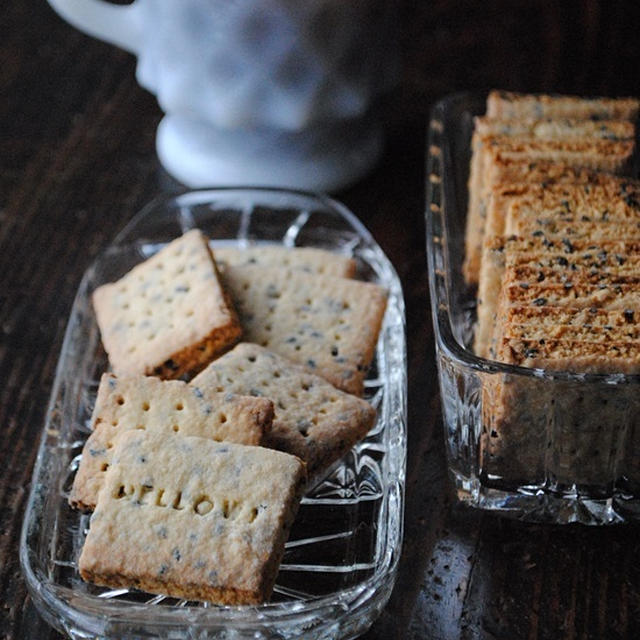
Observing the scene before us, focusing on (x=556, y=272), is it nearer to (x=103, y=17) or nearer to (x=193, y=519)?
(x=193, y=519)

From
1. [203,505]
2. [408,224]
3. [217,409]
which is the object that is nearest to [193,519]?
[203,505]

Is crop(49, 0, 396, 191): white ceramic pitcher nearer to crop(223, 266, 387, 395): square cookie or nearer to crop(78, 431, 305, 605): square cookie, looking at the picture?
crop(223, 266, 387, 395): square cookie

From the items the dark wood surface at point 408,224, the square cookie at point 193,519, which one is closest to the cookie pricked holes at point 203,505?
the square cookie at point 193,519

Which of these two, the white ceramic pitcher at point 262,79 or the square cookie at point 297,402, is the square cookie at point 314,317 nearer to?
the square cookie at point 297,402

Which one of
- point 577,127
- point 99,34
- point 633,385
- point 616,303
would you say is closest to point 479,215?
point 577,127

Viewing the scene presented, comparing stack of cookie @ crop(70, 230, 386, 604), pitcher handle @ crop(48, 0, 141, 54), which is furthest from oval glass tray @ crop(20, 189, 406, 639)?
pitcher handle @ crop(48, 0, 141, 54)

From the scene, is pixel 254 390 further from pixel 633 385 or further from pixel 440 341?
pixel 633 385

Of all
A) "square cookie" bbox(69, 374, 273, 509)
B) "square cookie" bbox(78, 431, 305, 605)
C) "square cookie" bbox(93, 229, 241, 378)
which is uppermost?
"square cookie" bbox(93, 229, 241, 378)
